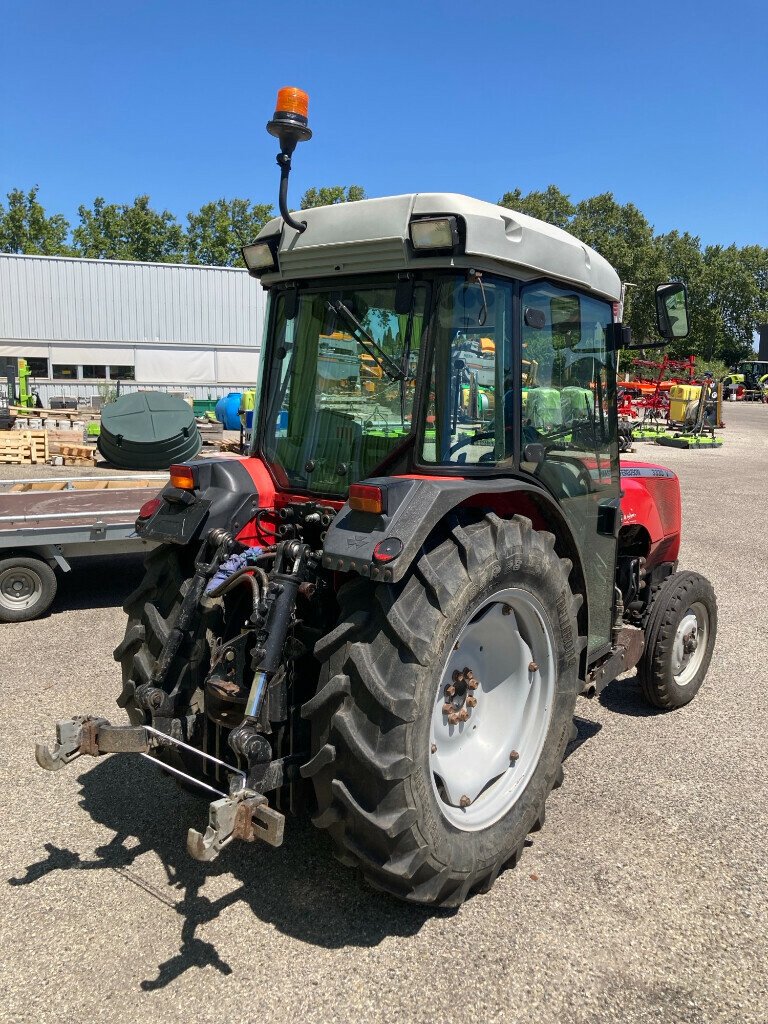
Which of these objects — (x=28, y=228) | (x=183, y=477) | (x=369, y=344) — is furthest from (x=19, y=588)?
(x=28, y=228)

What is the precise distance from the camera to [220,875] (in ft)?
9.71

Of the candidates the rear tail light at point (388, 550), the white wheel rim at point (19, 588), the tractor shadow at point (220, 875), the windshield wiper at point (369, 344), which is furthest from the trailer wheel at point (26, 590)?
the rear tail light at point (388, 550)

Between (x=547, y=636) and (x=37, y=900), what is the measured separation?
2077 millimetres

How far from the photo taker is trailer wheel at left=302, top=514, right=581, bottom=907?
2.44 m

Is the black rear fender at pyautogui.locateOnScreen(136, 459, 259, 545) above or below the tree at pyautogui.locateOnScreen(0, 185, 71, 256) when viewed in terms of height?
below

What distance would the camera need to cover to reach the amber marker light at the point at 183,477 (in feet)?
10.8

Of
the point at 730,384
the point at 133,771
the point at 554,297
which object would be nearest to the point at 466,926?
the point at 133,771

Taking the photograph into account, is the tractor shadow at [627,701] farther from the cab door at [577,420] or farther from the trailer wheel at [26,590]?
the trailer wheel at [26,590]

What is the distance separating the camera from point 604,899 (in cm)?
290

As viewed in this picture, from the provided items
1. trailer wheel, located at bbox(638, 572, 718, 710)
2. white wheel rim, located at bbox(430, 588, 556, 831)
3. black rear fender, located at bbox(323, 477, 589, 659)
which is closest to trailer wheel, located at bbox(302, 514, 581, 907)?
white wheel rim, located at bbox(430, 588, 556, 831)

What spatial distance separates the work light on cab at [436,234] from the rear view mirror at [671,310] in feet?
4.58

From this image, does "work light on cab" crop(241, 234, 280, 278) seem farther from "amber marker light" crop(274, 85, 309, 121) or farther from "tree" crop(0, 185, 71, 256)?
"tree" crop(0, 185, 71, 256)

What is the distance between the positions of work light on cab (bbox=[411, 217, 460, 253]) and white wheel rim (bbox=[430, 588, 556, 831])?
3.97 ft

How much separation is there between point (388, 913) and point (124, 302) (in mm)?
26698
